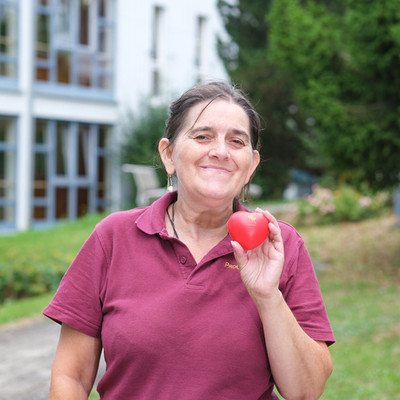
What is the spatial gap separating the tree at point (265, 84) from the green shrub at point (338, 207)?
6.23 meters

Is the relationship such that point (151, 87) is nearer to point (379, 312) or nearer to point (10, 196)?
point (10, 196)

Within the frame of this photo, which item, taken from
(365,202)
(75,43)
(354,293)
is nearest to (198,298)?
(354,293)

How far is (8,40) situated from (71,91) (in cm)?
221

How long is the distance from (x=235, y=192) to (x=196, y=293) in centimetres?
38

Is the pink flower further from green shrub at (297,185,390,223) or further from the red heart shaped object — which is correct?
the red heart shaped object

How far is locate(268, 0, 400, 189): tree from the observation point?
8320 mm

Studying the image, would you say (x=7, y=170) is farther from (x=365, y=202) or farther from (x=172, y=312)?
(x=172, y=312)

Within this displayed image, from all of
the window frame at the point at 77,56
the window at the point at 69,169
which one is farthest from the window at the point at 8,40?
the window at the point at 69,169

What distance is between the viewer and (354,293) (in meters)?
8.73

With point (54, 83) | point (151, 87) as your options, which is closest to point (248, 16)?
point (151, 87)

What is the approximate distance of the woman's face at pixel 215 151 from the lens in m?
2.19

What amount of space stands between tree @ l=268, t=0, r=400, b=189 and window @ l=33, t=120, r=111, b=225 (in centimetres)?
1026

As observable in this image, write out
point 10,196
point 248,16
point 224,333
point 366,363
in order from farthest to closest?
point 248,16, point 10,196, point 366,363, point 224,333

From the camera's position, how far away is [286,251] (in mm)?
2180
